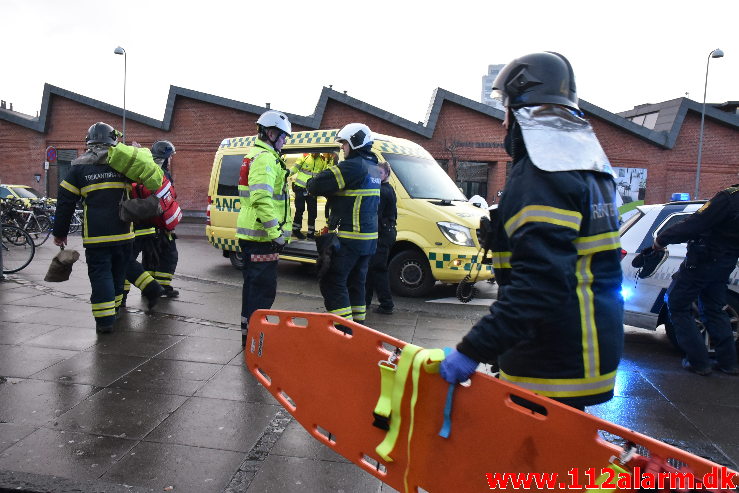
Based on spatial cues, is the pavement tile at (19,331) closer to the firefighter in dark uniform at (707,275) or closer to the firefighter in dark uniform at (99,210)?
the firefighter in dark uniform at (99,210)

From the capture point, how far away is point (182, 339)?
543 cm

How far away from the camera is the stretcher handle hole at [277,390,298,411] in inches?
106

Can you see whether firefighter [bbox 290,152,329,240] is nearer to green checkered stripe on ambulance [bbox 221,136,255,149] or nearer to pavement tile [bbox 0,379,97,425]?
green checkered stripe on ambulance [bbox 221,136,255,149]

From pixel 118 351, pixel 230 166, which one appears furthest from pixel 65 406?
pixel 230 166

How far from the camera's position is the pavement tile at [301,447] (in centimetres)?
316

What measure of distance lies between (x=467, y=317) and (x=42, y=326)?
4.63 meters

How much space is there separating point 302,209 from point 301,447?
18.9 ft

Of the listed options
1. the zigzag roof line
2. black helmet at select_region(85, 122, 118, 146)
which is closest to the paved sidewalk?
black helmet at select_region(85, 122, 118, 146)

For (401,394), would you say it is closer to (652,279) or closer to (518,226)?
(518,226)

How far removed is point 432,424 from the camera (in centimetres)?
207

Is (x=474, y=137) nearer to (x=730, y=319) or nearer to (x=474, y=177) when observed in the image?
(x=474, y=177)

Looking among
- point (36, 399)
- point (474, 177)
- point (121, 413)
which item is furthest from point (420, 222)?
point (474, 177)

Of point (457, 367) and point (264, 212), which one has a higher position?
point (264, 212)

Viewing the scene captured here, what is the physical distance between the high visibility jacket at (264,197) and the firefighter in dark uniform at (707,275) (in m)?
3.27
